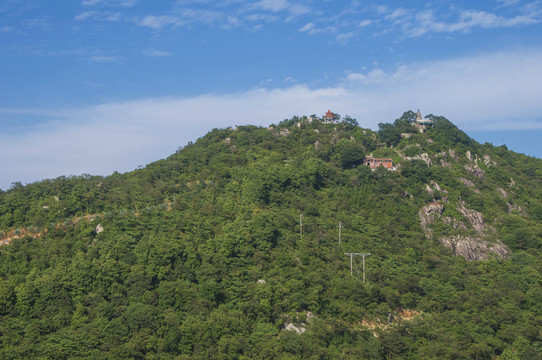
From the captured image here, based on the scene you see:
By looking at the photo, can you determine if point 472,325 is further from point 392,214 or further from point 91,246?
point 91,246

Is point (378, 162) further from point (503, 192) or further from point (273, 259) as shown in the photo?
point (273, 259)

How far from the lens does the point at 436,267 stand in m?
49.9

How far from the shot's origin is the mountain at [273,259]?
123ft

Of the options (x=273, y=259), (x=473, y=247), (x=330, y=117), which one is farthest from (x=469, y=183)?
(x=273, y=259)

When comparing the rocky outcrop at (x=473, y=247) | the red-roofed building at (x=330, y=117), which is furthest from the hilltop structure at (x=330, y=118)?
the rocky outcrop at (x=473, y=247)

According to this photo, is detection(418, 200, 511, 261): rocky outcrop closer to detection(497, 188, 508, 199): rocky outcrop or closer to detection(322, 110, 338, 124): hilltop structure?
detection(497, 188, 508, 199): rocky outcrop

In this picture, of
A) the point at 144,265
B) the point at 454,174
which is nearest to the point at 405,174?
the point at 454,174

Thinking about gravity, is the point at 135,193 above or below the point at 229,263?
above

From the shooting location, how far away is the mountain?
37562mm

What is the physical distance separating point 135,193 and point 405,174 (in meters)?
28.1

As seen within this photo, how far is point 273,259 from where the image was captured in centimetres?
4531

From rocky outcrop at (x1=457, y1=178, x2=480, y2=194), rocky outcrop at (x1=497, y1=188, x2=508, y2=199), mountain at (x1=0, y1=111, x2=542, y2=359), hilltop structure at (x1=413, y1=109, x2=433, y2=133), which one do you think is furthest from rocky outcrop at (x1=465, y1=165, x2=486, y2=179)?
hilltop structure at (x1=413, y1=109, x2=433, y2=133)

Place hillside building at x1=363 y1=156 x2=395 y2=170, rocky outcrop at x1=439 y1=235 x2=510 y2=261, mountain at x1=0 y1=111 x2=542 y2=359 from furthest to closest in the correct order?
hillside building at x1=363 y1=156 x2=395 y2=170
rocky outcrop at x1=439 y1=235 x2=510 y2=261
mountain at x1=0 y1=111 x2=542 y2=359

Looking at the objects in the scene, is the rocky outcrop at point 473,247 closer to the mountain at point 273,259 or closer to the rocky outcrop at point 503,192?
the mountain at point 273,259
